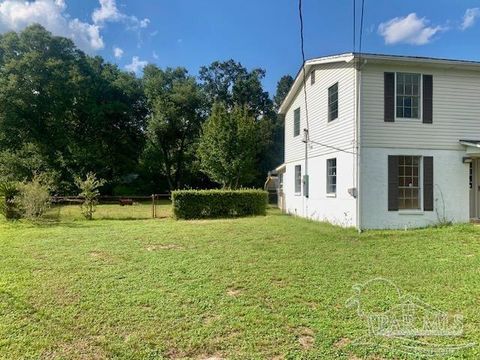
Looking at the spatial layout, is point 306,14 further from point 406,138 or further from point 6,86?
point 6,86

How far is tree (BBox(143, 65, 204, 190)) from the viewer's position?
104 feet

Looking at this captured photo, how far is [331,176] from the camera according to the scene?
12266 mm

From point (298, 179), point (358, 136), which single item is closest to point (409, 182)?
point (358, 136)

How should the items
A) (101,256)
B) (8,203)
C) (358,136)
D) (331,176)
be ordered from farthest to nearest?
(8,203), (331,176), (358,136), (101,256)

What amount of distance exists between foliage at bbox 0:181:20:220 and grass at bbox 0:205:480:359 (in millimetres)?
5028

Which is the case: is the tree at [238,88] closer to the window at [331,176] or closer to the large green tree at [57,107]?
the large green tree at [57,107]

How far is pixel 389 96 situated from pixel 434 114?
5.08 ft

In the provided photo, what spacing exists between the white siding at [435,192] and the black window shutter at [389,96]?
3.41 ft

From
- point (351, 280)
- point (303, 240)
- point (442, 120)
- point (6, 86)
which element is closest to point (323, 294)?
point (351, 280)

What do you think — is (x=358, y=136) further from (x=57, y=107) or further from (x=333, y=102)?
(x=57, y=107)

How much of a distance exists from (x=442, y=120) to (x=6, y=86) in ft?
95.2

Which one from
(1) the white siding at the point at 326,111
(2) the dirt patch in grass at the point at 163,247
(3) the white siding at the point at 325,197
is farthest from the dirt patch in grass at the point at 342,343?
(1) the white siding at the point at 326,111

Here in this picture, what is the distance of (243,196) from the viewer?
15.2m

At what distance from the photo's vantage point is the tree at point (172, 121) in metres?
31.7
